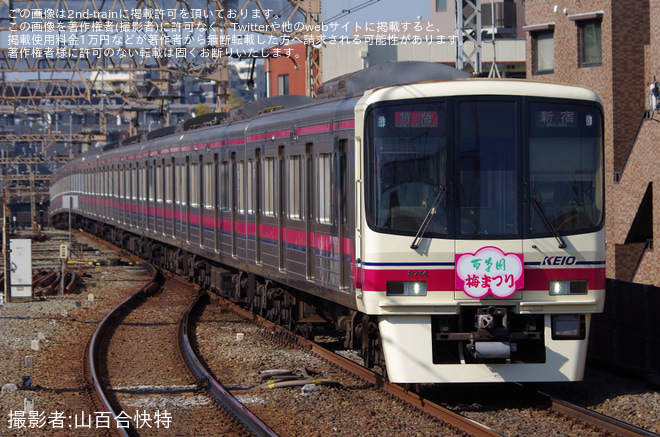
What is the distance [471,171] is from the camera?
28.1 feet

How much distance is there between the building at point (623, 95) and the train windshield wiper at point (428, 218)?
10715 millimetres

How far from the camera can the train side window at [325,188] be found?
1011 centimetres

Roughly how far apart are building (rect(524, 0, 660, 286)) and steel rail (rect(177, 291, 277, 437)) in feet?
29.4

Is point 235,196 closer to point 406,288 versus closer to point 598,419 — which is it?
point 406,288

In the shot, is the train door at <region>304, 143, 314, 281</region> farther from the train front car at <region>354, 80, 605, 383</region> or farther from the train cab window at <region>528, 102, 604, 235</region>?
the train cab window at <region>528, 102, 604, 235</region>

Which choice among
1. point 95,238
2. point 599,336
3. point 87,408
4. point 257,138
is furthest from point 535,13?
point 95,238

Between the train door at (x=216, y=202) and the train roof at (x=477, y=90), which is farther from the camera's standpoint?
the train door at (x=216, y=202)

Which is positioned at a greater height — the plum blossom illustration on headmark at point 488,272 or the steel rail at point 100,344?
the plum blossom illustration on headmark at point 488,272

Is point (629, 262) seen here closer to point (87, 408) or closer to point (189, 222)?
point (189, 222)

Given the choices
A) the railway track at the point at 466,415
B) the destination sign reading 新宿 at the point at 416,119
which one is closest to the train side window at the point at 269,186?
the railway track at the point at 466,415

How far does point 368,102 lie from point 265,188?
14.9 ft

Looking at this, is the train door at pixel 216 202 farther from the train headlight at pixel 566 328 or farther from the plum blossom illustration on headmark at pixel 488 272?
the train headlight at pixel 566 328

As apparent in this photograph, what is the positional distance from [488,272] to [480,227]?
1.27 ft

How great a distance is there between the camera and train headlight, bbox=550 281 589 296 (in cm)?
861
